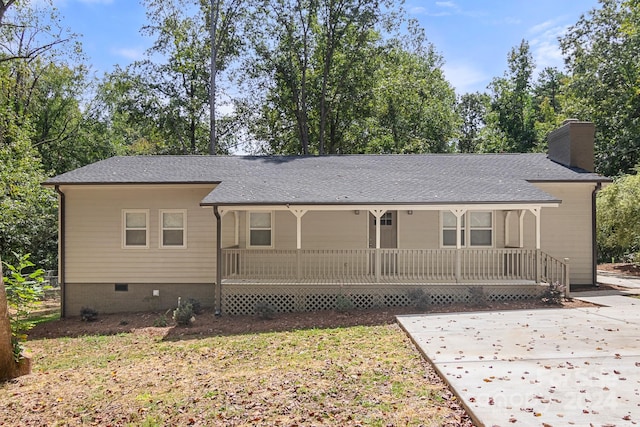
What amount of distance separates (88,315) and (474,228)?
38.5 feet

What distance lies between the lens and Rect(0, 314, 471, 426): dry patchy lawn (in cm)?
500

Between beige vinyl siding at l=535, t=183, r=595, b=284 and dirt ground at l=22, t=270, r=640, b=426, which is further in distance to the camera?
beige vinyl siding at l=535, t=183, r=595, b=284

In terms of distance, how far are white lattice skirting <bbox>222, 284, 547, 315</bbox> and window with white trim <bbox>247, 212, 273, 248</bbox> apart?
1.97 meters

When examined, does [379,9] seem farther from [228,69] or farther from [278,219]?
[278,219]

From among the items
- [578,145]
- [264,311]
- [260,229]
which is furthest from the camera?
[578,145]

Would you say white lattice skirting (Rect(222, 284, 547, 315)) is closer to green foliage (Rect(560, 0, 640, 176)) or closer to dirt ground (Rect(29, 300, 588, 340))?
dirt ground (Rect(29, 300, 588, 340))

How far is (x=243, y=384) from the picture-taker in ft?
20.1

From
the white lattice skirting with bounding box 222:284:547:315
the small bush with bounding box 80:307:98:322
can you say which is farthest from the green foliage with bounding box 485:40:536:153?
the small bush with bounding box 80:307:98:322

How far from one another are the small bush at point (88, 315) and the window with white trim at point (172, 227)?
8.78ft

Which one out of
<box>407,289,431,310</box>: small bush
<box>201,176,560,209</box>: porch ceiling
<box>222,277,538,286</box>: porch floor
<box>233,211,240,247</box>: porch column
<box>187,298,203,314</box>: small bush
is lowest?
<box>187,298,203,314</box>: small bush

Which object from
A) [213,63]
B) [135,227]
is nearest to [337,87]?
[213,63]

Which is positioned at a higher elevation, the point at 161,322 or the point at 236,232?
the point at 236,232

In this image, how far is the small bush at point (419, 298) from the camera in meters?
11.1

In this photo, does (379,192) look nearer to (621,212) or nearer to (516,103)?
(621,212)
